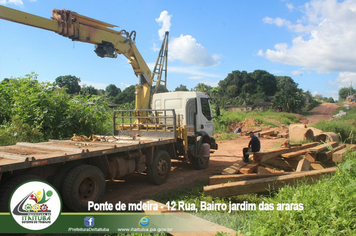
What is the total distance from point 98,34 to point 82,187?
5.40m

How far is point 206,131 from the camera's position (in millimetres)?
9203

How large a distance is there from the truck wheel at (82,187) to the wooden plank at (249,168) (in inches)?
137

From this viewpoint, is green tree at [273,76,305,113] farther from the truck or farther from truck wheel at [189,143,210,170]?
truck wheel at [189,143,210,170]

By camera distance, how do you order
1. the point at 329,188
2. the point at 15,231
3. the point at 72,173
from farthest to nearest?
the point at 72,173
the point at 329,188
the point at 15,231

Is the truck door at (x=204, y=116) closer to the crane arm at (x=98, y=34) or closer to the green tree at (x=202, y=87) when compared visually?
the crane arm at (x=98, y=34)

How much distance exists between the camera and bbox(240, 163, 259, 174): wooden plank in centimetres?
639

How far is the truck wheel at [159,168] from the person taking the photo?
6566mm

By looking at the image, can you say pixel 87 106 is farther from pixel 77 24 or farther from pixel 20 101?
pixel 77 24

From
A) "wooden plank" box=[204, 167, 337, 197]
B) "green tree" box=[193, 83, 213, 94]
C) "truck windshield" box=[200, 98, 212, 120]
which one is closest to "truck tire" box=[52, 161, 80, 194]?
"wooden plank" box=[204, 167, 337, 197]

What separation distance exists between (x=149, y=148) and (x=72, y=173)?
2.33m

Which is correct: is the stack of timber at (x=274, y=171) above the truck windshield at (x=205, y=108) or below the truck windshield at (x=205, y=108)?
below

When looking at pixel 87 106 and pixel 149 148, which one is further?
pixel 87 106

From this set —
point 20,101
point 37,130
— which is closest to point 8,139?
point 37,130

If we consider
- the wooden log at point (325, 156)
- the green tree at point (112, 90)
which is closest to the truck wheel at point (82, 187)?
the wooden log at point (325, 156)
